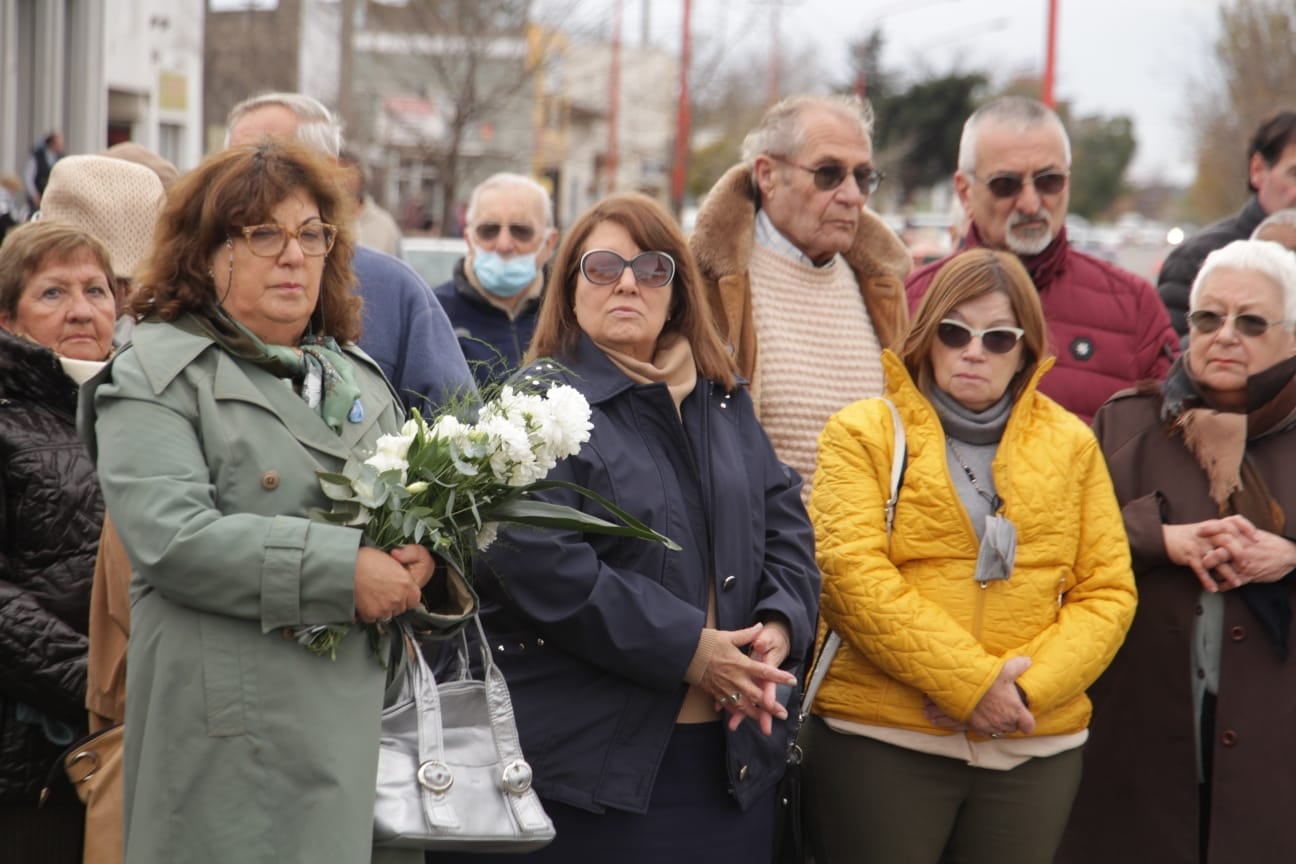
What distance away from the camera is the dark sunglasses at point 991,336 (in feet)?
14.6

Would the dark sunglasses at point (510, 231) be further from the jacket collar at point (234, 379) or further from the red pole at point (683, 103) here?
the red pole at point (683, 103)

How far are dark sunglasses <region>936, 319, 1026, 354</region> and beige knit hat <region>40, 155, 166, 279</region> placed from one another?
2.74m

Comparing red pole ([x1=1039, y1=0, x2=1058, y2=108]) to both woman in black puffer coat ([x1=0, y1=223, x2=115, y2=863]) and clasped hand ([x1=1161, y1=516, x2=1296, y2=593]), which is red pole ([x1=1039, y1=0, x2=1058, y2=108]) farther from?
woman in black puffer coat ([x1=0, y1=223, x2=115, y2=863])

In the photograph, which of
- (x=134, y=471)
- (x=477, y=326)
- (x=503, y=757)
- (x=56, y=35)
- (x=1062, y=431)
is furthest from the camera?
(x=56, y=35)

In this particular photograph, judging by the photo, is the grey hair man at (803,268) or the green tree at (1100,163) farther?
the green tree at (1100,163)

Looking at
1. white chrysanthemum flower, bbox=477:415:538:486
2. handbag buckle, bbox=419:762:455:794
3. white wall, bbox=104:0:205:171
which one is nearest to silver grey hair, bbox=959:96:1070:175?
white chrysanthemum flower, bbox=477:415:538:486

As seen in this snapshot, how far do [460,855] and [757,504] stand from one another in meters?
1.16

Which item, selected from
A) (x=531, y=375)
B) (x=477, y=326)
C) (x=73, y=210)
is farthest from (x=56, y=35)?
(x=531, y=375)

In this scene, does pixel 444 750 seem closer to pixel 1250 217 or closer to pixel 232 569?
pixel 232 569

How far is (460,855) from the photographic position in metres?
3.91

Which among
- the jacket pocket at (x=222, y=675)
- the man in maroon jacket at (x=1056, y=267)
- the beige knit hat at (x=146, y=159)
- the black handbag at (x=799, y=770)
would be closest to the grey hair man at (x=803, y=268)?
the man in maroon jacket at (x=1056, y=267)

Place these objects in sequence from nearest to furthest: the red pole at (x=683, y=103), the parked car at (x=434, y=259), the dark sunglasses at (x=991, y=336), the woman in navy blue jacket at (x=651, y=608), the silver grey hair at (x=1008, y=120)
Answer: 1. the woman in navy blue jacket at (x=651, y=608)
2. the dark sunglasses at (x=991, y=336)
3. the silver grey hair at (x=1008, y=120)
4. the parked car at (x=434, y=259)
5. the red pole at (x=683, y=103)

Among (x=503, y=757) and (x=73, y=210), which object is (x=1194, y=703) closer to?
(x=503, y=757)

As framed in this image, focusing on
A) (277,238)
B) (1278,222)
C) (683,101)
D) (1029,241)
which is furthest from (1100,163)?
(277,238)
